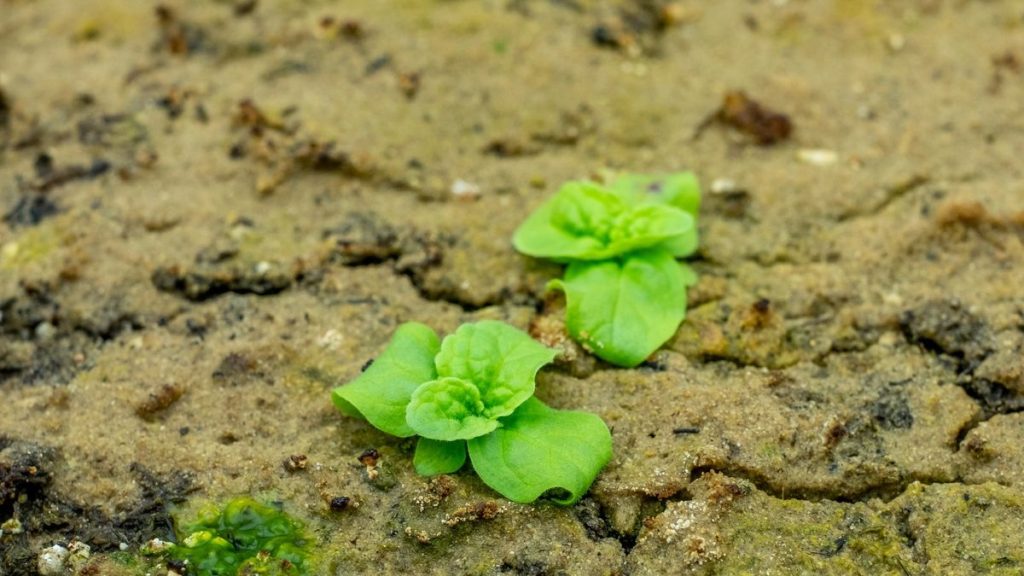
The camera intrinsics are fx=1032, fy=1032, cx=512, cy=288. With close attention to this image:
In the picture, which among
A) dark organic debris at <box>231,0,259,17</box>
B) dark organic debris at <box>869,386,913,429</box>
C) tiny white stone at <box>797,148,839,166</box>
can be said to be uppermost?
dark organic debris at <box>231,0,259,17</box>

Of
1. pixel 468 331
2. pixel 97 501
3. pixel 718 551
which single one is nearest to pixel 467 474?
pixel 468 331

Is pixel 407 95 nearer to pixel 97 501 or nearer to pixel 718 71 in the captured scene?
pixel 718 71

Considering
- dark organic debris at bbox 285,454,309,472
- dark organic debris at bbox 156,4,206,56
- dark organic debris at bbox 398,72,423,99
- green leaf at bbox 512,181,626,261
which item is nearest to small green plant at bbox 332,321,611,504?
dark organic debris at bbox 285,454,309,472

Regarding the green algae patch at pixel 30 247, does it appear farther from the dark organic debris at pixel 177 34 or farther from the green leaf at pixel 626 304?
the green leaf at pixel 626 304

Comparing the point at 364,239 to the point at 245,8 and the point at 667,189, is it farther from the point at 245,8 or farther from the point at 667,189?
the point at 245,8

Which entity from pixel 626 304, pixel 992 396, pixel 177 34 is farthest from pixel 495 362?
pixel 177 34

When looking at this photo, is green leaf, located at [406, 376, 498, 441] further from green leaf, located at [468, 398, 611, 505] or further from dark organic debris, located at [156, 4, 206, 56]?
dark organic debris, located at [156, 4, 206, 56]

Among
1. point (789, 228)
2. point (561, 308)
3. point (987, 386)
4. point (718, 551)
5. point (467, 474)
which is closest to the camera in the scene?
point (718, 551)
